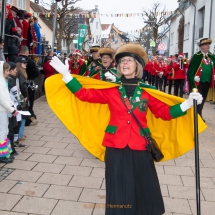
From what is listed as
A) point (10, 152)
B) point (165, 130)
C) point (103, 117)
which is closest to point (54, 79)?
point (103, 117)

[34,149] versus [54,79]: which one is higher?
[54,79]

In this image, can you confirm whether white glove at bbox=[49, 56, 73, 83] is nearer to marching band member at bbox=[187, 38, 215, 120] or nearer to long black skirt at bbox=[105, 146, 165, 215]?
long black skirt at bbox=[105, 146, 165, 215]

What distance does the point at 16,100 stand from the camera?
6.01m

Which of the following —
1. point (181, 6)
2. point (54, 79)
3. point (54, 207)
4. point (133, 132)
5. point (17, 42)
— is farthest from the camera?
point (181, 6)

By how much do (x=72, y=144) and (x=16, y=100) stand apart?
1525 millimetres

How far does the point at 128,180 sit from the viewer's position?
120 inches

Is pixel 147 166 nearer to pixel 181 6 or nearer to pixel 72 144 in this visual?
pixel 72 144

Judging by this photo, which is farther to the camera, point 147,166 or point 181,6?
point 181,6

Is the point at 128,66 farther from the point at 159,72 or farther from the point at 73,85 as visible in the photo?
the point at 159,72

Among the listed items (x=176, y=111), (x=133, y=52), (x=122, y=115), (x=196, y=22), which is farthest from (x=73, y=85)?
(x=196, y=22)

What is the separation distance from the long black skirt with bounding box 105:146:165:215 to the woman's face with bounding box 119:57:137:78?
0.72 meters

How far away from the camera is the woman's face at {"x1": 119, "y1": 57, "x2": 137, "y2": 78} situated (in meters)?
3.06

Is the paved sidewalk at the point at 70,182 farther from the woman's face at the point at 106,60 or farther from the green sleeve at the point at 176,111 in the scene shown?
the woman's face at the point at 106,60

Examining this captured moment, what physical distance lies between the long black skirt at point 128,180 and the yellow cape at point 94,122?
47 centimetres
